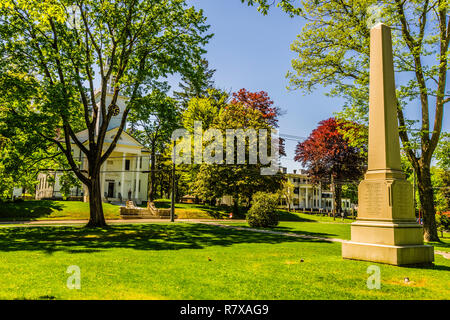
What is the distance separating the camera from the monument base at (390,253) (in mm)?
7426

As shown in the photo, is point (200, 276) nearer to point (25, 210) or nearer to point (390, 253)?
point (390, 253)

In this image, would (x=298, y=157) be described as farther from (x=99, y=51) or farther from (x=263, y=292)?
(x=263, y=292)

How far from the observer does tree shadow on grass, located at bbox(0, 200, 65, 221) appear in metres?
27.0

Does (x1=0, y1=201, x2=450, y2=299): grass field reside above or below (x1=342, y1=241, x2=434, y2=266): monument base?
below

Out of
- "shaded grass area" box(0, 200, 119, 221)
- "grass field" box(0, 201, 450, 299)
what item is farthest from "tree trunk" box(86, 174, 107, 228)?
"shaded grass area" box(0, 200, 119, 221)

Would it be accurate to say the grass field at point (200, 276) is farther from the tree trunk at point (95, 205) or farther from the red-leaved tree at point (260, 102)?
the red-leaved tree at point (260, 102)

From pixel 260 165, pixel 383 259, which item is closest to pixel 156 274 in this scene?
pixel 383 259

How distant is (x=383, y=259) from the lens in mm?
7605

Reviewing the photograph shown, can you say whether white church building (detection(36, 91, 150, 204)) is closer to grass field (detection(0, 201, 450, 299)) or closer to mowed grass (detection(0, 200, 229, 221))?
mowed grass (detection(0, 200, 229, 221))

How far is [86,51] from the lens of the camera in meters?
18.8

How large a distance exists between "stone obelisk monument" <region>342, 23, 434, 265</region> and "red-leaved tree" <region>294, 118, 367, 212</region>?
1383 inches

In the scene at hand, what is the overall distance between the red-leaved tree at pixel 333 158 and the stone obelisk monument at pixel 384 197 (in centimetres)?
3514

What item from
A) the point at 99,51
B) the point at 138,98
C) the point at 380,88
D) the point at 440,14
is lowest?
the point at 380,88

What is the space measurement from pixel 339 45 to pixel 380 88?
1018 centimetres
